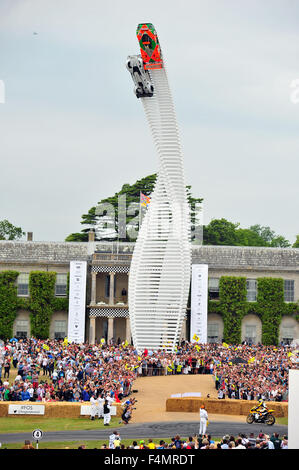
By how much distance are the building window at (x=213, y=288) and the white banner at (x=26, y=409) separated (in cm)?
3209

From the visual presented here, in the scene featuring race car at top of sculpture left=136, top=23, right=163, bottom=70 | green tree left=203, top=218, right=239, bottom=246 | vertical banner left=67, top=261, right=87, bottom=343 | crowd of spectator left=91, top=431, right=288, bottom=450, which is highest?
race car at top of sculpture left=136, top=23, right=163, bottom=70

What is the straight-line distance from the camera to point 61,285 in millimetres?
58844

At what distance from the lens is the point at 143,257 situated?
46562mm

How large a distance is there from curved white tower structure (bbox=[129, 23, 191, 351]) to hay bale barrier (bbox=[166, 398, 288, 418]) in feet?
49.1

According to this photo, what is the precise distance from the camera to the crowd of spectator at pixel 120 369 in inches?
1214

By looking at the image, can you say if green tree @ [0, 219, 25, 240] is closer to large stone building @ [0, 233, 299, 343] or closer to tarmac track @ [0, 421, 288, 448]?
large stone building @ [0, 233, 299, 343]

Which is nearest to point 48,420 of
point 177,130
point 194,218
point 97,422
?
point 97,422

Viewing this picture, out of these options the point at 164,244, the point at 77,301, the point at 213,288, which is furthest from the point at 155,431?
the point at 213,288

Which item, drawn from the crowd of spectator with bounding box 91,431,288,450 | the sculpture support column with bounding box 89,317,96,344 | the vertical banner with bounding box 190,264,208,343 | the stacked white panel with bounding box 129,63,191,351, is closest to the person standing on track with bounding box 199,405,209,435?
the crowd of spectator with bounding box 91,431,288,450

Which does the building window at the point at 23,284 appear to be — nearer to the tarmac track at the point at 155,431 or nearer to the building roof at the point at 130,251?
the building roof at the point at 130,251

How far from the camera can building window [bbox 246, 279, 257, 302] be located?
59.3 m

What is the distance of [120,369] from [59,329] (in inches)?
918

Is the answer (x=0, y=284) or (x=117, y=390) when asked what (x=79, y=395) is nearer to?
(x=117, y=390)
